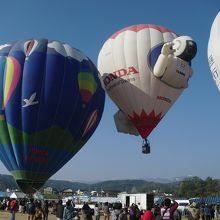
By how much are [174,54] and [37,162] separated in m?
8.65

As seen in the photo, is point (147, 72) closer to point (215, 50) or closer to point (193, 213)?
point (215, 50)

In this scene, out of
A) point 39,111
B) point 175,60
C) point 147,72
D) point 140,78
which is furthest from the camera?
point 175,60

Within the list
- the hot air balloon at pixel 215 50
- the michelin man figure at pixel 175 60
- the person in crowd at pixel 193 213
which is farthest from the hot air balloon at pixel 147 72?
the person in crowd at pixel 193 213

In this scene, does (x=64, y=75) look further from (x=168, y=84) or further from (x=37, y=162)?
(x=168, y=84)

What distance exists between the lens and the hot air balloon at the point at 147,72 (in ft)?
Answer: 74.8

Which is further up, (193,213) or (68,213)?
(193,213)

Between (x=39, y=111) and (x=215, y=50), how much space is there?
8117 mm

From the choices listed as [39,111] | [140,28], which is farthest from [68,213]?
[140,28]

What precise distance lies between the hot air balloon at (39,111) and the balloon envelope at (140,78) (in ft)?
12.6

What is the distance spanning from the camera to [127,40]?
922 inches

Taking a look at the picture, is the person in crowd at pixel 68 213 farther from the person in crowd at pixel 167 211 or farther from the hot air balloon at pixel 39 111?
the hot air balloon at pixel 39 111

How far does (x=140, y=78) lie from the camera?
2288 centimetres

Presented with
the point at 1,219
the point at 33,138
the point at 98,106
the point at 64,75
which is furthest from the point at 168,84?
the point at 1,219

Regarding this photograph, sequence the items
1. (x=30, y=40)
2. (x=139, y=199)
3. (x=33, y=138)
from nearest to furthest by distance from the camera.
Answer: (x=33, y=138) < (x=30, y=40) < (x=139, y=199)
